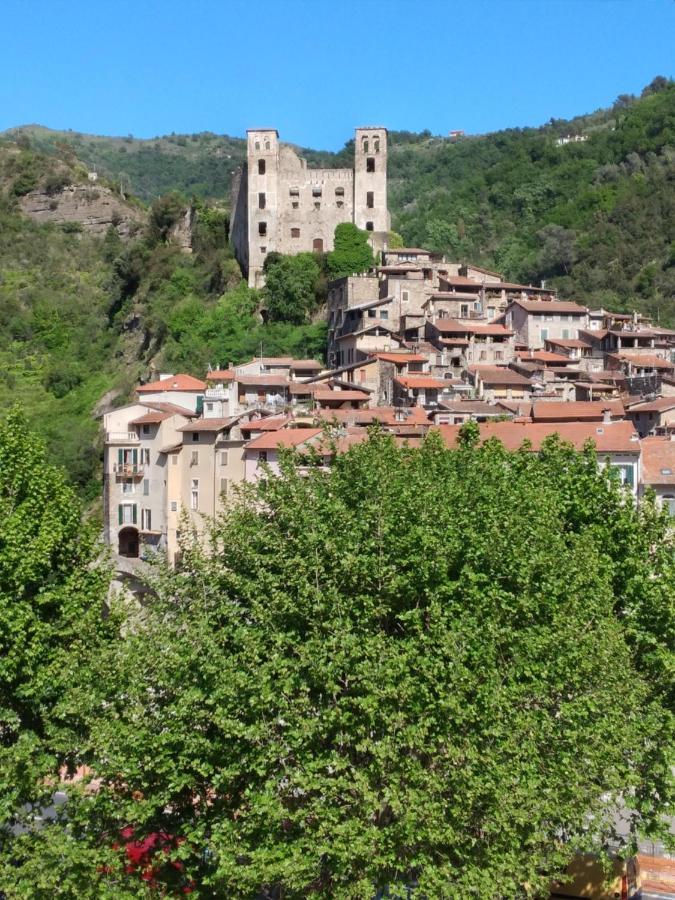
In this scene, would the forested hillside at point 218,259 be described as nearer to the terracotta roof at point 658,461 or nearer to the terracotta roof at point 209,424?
the terracotta roof at point 209,424

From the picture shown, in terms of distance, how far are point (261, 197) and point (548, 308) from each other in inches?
955

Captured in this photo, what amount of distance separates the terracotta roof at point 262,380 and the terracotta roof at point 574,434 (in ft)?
49.3

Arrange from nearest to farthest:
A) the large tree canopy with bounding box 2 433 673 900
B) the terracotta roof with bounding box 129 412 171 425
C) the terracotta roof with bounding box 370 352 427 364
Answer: the large tree canopy with bounding box 2 433 673 900, the terracotta roof with bounding box 129 412 171 425, the terracotta roof with bounding box 370 352 427 364

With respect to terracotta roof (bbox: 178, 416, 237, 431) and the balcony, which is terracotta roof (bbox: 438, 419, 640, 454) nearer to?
terracotta roof (bbox: 178, 416, 237, 431)

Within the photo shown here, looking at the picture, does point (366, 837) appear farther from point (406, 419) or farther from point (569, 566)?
point (406, 419)

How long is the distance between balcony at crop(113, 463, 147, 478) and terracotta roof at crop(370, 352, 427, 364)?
57.6 ft

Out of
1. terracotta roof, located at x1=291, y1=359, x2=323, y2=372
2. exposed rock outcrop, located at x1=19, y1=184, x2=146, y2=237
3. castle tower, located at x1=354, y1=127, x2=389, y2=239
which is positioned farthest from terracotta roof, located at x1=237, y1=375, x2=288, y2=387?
exposed rock outcrop, located at x1=19, y1=184, x2=146, y2=237

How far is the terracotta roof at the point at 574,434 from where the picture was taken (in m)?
47.0

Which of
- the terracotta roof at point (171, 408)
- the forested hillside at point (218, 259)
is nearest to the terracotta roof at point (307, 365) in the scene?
the forested hillside at point (218, 259)

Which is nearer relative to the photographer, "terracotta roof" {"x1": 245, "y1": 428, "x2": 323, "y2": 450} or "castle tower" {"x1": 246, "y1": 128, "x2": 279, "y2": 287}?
"terracotta roof" {"x1": 245, "y1": 428, "x2": 323, "y2": 450}

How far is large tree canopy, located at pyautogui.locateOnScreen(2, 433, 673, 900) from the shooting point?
62.9 feet

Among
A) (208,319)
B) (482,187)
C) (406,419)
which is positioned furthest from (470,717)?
(482,187)

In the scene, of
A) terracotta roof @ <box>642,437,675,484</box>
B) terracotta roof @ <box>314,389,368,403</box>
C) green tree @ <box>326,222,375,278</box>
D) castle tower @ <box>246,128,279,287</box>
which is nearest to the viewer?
terracotta roof @ <box>642,437,675,484</box>

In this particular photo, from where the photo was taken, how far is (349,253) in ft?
280
